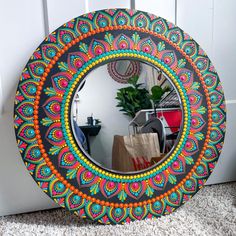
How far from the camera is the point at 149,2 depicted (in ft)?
2.75

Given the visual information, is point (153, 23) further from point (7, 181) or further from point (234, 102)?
point (7, 181)

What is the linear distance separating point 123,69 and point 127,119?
0.14 meters

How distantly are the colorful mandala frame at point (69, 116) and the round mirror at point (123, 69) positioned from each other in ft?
0.06

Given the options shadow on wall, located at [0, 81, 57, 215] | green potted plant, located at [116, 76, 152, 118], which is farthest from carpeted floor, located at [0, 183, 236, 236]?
green potted plant, located at [116, 76, 152, 118]

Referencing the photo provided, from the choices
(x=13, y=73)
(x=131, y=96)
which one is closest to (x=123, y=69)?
(x=131, y=96)

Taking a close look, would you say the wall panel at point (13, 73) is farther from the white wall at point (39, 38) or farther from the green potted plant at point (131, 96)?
the green potted plant at point (131, 96)

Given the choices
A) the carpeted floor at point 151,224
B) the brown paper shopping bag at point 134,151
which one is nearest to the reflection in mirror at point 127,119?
the brown paper shopping bag at point 134,151

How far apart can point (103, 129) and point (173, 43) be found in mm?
327

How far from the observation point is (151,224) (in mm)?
726

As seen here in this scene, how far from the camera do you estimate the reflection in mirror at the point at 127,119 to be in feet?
2.39

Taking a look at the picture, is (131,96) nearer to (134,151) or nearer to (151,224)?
(134,151)

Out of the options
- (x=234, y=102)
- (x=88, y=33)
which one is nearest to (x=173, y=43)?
(x=88, y=33)

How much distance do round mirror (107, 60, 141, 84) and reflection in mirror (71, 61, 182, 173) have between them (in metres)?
0.01

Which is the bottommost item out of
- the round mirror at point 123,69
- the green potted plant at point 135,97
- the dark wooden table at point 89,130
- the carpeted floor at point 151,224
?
the carpeted floor at point 151,224
